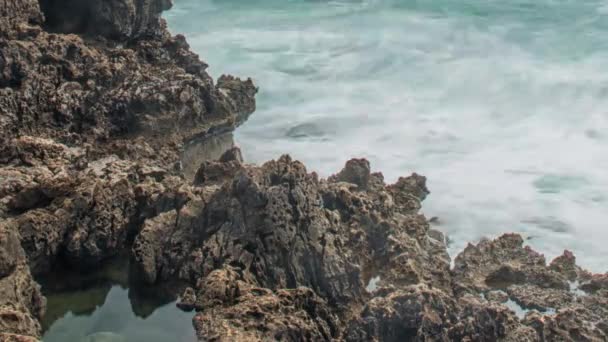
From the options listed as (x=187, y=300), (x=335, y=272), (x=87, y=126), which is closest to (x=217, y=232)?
(x=187, y=300)

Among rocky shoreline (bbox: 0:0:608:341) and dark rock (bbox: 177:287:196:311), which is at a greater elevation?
rocky shoreline (bbox: 0:0:608:341)

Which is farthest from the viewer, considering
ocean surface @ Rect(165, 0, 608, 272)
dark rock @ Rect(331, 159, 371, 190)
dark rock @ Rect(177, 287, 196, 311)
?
ocean surface @ Rect(165, 0, 608, 272)

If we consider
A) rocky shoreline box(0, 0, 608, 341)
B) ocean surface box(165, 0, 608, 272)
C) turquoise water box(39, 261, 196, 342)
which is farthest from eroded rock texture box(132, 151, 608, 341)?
ocean surface box(165, 0, 608, 272)

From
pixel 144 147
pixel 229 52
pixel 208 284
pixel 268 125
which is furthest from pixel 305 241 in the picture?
pixel 229 52

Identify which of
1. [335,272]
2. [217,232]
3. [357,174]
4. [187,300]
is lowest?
[187,300]

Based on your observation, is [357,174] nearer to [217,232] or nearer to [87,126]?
[217,232]

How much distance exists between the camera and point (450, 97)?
23.0m

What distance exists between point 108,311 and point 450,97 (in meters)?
15.8

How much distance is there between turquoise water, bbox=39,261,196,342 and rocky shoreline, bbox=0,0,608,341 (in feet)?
0.70

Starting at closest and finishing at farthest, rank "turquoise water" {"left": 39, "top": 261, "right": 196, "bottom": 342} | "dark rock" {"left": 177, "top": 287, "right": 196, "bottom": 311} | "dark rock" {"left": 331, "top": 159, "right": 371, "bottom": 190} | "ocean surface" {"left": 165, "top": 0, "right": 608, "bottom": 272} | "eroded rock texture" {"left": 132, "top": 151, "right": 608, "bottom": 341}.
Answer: "eroded rock texture" {"left": 132, "top": 151, "right": 608, "bottom": 341}
"turquoise water" {"left": 39, "top": 261, "right": 196, "bottom": 342}
"dark rock" {"left": 177, "top": 287, "right": 196, "bottom": 311}
"dark rock" {"left": 331, "top": 159, "right": 371, "bottom": 190}
"ocean surface" {"left": 165, "top": 0, "right": 608, "bottom": 272}

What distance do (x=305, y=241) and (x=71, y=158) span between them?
12.5 feet

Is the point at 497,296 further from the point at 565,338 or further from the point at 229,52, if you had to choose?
the point at 229,52

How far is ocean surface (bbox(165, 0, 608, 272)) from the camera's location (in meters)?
15.6

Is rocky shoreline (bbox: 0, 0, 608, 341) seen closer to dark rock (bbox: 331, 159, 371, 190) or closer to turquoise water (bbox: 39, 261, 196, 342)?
dark rock (bbox: 331, 159, 371, 190)
